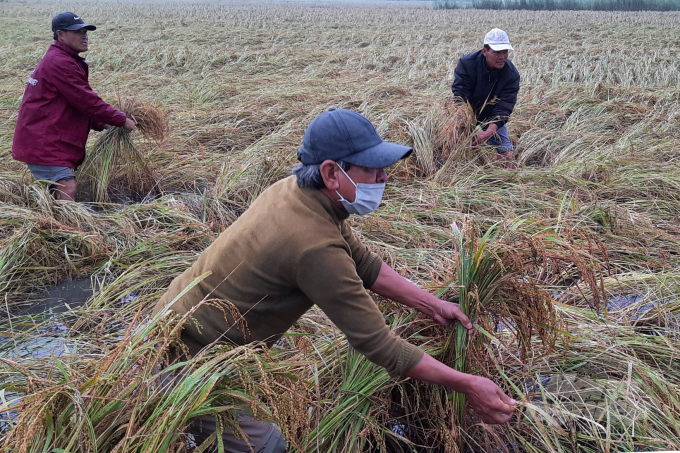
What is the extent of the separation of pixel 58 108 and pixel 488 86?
11.2 feet

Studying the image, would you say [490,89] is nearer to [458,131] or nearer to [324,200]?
[458,131]

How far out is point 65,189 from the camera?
12.6ft

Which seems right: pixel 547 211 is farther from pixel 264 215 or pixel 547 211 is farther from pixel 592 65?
pixel 592 65

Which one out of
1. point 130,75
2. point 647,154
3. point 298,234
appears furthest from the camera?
point 130,75

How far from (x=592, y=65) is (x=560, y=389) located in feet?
28.7

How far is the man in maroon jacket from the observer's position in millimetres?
3615

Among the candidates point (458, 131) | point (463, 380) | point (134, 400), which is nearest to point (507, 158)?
point (458, 131)

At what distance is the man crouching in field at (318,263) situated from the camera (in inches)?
56.8

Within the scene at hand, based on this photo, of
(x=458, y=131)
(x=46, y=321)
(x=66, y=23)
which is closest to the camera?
(x=46, y=321)

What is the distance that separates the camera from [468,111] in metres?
4.67

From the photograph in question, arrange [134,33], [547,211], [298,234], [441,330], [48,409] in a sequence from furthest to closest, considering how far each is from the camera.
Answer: [134,33] < [547,211] < [441,330] < [298,234] < [48,409]

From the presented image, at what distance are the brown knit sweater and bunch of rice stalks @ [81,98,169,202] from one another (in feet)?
9.44

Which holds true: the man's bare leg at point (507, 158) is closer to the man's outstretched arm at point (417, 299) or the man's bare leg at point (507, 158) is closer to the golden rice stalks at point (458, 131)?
the golden rice stalks at point (458, 131)

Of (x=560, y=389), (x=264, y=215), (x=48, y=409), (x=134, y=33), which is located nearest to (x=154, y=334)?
(x=48, y=409)
